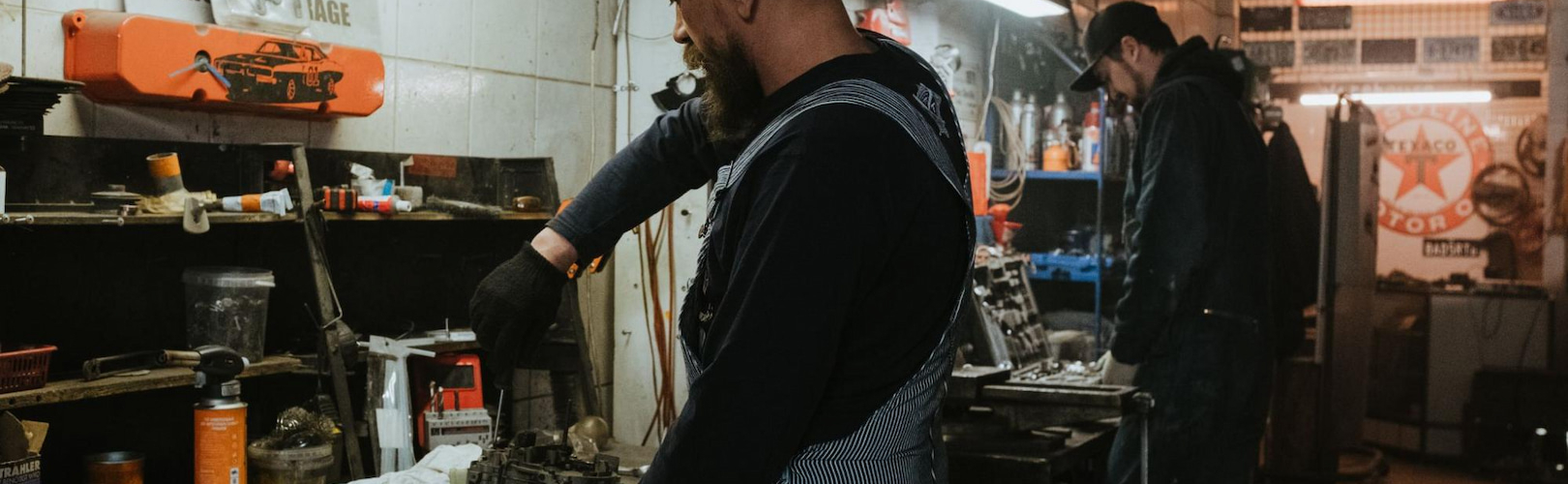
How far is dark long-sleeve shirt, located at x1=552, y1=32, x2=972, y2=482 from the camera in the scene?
4.07 feet

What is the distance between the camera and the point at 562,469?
8.13 ft

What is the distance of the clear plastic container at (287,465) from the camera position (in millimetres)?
2928

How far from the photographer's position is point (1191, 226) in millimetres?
3260

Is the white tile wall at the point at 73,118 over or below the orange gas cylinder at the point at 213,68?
below

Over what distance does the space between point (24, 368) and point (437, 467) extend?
2.77 feet

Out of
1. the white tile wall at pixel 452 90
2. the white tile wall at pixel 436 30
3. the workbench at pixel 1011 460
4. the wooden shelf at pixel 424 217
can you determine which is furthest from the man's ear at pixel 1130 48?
the white tile wall at pixel 436 30

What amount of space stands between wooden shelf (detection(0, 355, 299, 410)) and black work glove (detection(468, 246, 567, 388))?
110cm

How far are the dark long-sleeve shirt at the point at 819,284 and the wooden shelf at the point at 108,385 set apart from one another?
1733 millimetres

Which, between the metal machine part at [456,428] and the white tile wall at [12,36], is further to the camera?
the metal machine part at [456,428]

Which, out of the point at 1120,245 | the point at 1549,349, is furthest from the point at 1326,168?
the point at 1549,349

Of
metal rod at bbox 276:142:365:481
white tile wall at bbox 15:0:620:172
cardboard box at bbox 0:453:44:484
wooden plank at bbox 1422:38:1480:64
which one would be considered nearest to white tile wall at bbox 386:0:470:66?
white tile wall at bbox 15:0:620:172

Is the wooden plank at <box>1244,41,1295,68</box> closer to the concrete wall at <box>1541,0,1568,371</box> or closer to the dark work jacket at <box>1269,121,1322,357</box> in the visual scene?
the concrete wall at <box>1541,0,1568,371</box>

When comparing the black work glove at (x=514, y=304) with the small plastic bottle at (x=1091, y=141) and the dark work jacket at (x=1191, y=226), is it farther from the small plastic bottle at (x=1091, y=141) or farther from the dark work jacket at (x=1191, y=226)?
the small plastic bottle at (x=1091, y=141)

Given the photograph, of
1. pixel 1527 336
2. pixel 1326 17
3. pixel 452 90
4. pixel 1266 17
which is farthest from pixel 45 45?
pixel 1326 17
